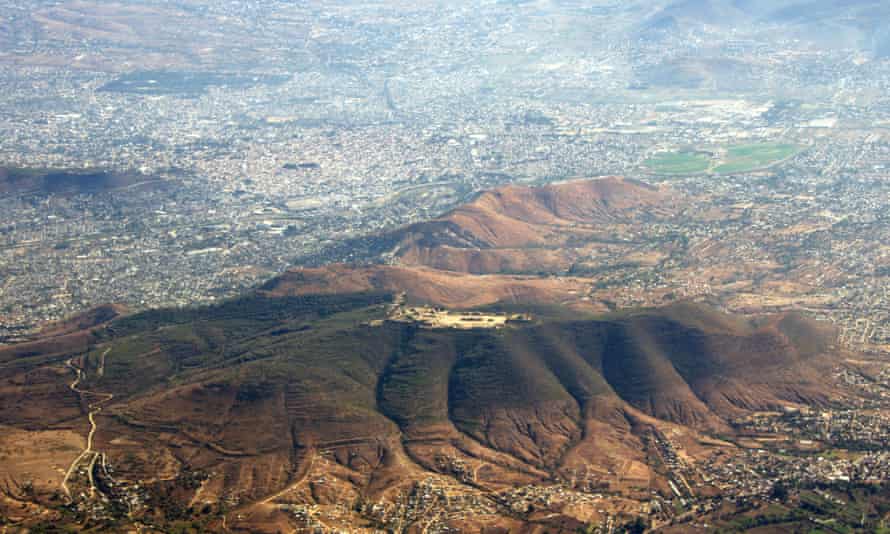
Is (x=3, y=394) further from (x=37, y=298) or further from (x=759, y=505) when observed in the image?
(x=759, y=505)

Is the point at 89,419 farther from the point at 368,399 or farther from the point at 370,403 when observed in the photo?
the point at 370,403

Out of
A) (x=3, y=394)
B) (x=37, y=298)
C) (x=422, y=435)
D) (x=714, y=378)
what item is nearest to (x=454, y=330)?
(x=422, y=435)

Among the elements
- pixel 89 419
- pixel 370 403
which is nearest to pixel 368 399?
pixel 370 403

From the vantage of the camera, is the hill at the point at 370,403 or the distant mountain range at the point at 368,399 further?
the hill at the point at 370,403

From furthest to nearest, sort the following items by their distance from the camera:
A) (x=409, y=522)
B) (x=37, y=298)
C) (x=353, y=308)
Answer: (x=37, y=298) < (x=353, y=308) < (x=409, y=522)

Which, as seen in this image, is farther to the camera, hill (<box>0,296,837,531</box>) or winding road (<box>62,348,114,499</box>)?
hill (<box>0,296,837,531</box>)

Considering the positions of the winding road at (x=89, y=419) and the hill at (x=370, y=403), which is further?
the hill at (x=370, y=403)

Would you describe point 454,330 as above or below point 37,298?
above

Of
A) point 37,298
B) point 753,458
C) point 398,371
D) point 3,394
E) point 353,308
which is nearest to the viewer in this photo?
point 753,458

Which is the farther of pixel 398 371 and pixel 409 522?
Answer: pixel 398 371

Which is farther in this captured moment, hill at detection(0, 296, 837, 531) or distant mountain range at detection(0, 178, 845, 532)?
hill at detection(0, 296, 837, 531)

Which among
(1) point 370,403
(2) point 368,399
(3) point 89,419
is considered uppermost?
(2) point 368,399
